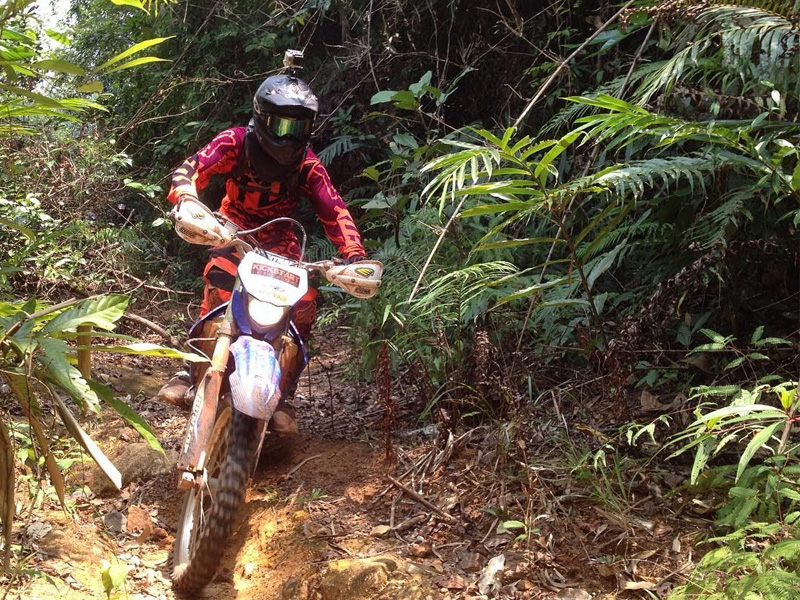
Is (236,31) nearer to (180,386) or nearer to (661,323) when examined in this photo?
(180,386)

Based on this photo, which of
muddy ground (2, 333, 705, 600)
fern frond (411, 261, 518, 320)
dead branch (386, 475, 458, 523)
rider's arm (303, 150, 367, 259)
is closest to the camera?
muddy ground (2, 333, 705, 600)

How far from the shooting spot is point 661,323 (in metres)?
2.96

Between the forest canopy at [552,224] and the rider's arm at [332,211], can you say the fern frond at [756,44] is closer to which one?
the forest canopy at [552,224]

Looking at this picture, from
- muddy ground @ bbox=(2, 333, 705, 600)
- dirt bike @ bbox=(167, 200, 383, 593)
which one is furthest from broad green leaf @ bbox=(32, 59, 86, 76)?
dirt bike @ bbox=(167, 200, 383, 593)

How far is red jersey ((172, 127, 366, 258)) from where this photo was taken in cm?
361

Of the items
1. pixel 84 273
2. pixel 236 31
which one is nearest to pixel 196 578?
pixel 84 273

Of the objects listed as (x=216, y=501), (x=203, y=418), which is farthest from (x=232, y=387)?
(x=216, y=501)

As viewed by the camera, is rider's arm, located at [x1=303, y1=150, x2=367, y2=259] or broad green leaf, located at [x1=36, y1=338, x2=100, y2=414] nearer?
broad green leaf, located at [x1=36, y1=338, x2=100, y2=414]

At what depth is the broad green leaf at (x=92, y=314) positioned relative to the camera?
4.15ft

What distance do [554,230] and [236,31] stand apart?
170 inches

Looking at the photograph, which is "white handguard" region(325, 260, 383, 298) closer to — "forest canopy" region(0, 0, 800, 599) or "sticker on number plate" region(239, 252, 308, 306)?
"sticker on number plate" region(239, 252, 308, 306)

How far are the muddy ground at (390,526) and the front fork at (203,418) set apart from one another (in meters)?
0.40

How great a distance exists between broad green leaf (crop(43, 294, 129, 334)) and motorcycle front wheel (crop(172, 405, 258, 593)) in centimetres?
142

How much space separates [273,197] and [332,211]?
338mm
